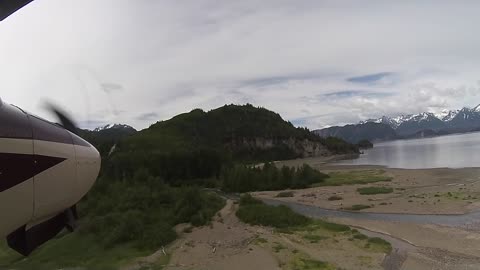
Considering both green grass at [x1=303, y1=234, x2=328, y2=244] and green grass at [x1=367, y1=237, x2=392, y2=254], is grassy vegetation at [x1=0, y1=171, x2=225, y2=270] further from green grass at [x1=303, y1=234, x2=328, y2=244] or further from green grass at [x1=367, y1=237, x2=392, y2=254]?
green grass at [x1=367, y1=237, x2=392, y2=254]

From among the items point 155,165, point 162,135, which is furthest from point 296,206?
point 162,135

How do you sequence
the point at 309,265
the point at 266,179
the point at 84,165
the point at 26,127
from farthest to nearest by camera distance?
the point at 266,179 → the point at 309,265 → the point at 84,165 → the point at 26,127

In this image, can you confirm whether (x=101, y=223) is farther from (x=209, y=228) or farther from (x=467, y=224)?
(x=467, y=224)

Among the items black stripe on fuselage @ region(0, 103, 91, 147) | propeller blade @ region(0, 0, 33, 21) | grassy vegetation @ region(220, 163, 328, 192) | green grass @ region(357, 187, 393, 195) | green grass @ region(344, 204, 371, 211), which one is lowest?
green grass @ region(344, 204, 371, 211)

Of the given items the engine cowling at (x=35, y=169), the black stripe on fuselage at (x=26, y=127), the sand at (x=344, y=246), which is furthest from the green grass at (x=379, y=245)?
the black stripe on fuselage at (x=26, y=127)

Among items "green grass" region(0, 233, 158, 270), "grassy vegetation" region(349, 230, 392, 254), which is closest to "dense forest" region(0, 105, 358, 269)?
"green grass" region(0, 233, 158, 270)

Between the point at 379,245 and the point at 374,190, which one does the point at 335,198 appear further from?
the point at 379,245

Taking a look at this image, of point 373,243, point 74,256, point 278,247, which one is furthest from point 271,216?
point 74,256
